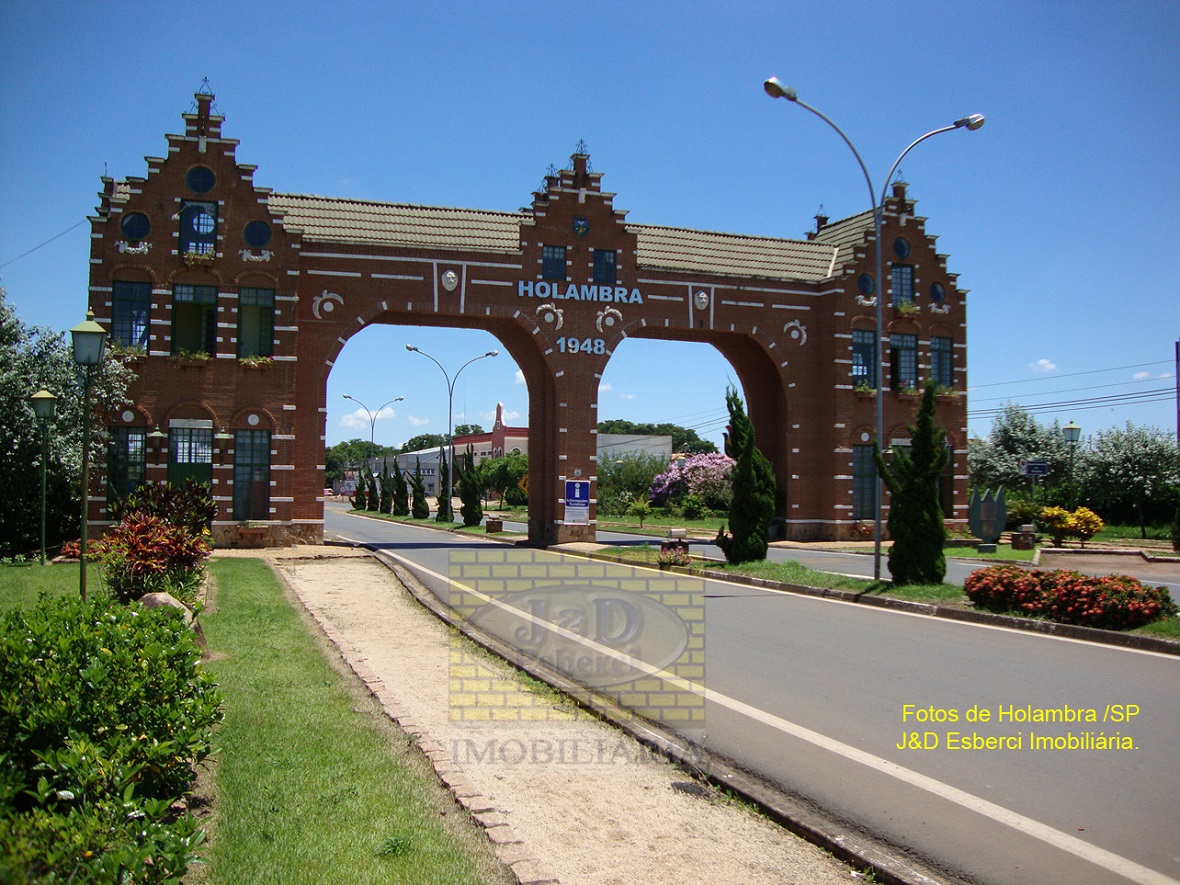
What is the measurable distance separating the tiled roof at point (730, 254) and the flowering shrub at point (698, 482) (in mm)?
19832

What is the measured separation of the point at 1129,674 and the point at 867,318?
29919mm

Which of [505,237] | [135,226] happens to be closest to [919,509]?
[505,237]

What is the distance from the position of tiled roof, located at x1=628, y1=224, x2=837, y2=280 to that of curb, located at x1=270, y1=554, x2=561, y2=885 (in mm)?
28998

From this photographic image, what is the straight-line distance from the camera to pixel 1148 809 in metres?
5.87

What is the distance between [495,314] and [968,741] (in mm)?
28667

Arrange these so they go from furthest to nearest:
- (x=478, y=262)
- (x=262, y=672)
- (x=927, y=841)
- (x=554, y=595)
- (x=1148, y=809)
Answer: (x=478, y=262)
(x=554, y=595)
(x=262, y=672)
(x=1148, y=809)
(x=927, y=841)

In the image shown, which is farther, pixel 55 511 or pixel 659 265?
pixel 659 265

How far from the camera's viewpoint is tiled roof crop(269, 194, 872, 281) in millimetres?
33938

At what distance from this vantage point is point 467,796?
588 cm

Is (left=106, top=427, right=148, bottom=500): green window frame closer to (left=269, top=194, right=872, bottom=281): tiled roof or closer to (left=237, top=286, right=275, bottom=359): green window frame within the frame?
(left=237, top=286, right=275, bottom=359): green window frame

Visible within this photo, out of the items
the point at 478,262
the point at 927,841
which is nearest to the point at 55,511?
the point at 478,262

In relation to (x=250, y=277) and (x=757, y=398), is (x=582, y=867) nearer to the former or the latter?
(x=250, y=277)

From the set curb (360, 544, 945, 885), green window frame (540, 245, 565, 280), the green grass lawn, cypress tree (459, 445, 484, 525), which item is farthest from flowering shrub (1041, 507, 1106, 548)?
the green grass lawn

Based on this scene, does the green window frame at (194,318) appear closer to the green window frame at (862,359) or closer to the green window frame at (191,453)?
the green window frame at (191,453)
